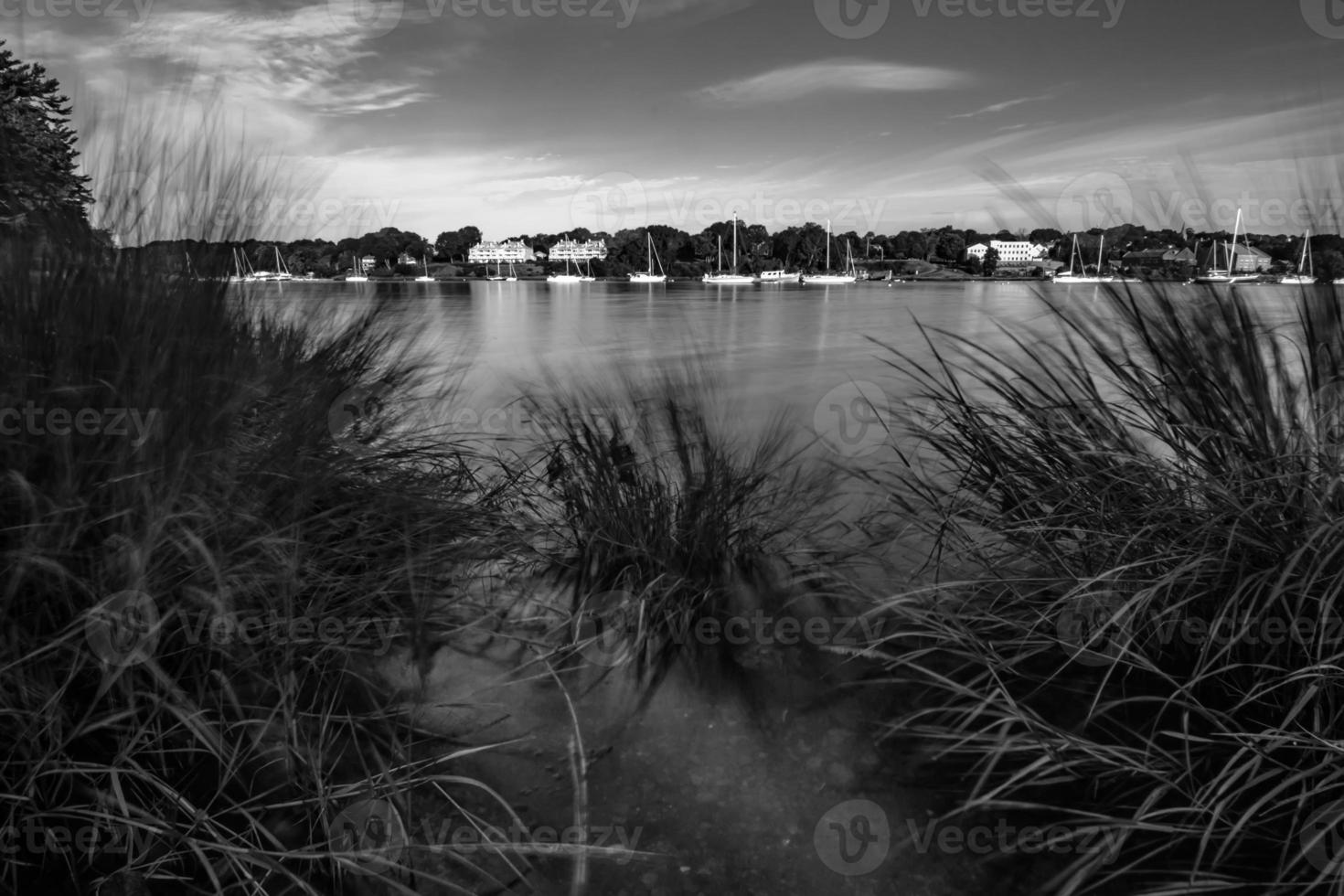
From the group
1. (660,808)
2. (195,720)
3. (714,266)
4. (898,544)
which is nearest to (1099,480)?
(898,544)

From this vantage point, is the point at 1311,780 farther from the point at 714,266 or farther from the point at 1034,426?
the point at 714,266

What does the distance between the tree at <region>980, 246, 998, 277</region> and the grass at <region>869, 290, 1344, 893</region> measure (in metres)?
70.9

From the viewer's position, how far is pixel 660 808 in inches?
71.4

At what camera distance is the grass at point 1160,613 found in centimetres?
155

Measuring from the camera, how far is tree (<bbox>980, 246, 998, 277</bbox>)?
66.9m

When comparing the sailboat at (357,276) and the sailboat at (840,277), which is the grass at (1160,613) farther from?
the sailboat at (840,277)

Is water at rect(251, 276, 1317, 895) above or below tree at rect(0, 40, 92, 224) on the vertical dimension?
below

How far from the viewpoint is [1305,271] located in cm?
227

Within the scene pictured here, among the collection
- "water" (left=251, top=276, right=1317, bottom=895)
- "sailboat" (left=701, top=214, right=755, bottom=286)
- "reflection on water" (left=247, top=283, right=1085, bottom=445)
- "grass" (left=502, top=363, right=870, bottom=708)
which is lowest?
"water" (left=251, top=276, right=1317, bottom=895)

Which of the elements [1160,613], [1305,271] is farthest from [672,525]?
[1305,271]

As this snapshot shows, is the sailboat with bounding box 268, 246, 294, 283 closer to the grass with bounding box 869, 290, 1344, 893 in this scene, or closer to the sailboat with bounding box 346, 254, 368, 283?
the sailboat with bounding box 346, 254, 368, 283

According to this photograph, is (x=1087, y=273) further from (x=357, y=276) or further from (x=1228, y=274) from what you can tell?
(x=357, y=276)

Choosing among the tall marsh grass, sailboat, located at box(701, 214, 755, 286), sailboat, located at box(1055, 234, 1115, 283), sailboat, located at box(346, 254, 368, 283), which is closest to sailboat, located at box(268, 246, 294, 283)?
sailboat, located at box(346, 254, 368, 283)

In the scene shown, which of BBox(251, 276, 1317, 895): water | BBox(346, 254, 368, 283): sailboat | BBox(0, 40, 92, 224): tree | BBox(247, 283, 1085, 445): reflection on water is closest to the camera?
BBox(251, 276, 1317, 895): water
